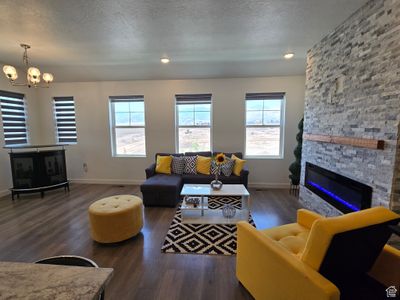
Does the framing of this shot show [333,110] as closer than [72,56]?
Yes

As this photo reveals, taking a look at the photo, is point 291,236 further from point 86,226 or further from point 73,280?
point 86,226

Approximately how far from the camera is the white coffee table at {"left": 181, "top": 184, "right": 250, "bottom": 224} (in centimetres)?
303

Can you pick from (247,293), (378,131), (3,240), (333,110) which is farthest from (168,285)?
(333,110)

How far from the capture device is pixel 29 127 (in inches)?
190

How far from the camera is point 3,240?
2604 millimetres

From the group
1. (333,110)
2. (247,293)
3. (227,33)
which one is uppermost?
(227,33)

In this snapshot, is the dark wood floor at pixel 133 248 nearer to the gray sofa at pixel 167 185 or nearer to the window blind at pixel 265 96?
the gray sofa at pixel 167 185

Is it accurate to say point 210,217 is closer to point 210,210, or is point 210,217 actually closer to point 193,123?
point 210,210

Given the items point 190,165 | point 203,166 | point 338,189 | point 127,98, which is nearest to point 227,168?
point 203,166

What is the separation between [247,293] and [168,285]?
71 centimetres

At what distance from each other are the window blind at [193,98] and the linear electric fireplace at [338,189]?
256cm

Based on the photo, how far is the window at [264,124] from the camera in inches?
184

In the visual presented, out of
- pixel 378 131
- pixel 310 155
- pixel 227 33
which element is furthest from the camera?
pixel 310 155

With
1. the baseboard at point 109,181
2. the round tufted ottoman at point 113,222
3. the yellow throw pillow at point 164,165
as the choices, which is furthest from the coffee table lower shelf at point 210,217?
the baseboard at point 109,181
